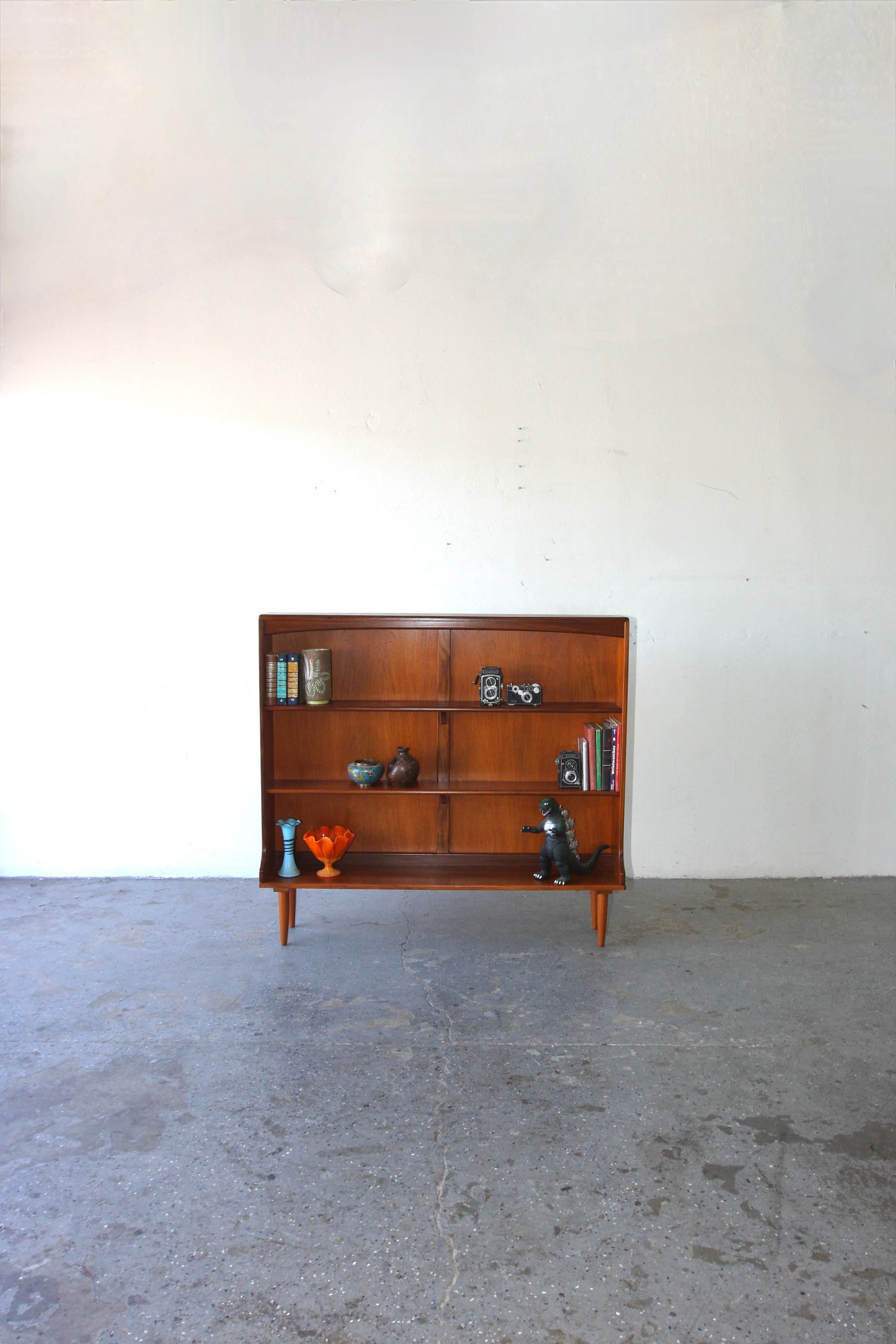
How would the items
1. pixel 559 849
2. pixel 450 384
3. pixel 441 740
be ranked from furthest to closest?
pixel 450 384 < pixel 441 740 < pixel 559 849

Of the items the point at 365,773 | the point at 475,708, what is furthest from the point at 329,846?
the point at 475,708

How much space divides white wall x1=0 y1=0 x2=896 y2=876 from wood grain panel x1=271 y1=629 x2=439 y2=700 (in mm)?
259

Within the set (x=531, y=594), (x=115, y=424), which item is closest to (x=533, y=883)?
(x=531, y=594)

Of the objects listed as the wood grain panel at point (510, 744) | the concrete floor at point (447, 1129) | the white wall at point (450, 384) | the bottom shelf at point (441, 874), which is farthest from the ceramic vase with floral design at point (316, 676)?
the concrete floor at point (447, 1129)

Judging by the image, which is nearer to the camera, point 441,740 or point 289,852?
point 289,852

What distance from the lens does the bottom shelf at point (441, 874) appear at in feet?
12.5

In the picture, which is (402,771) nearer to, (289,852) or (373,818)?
(373,818)

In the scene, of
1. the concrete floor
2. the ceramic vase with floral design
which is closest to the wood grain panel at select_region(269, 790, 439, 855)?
the concrete floor

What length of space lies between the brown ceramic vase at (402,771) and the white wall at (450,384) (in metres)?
0.77

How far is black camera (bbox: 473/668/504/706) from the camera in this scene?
13.0ft

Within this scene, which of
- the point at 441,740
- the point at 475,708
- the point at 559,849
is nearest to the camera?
the point at 559,849

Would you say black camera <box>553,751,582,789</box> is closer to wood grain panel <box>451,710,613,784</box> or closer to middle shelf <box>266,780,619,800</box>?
middle shelf <box>266,780,619,800</box>

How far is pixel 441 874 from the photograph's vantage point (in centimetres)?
396

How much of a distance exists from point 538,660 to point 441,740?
0.55 metres
